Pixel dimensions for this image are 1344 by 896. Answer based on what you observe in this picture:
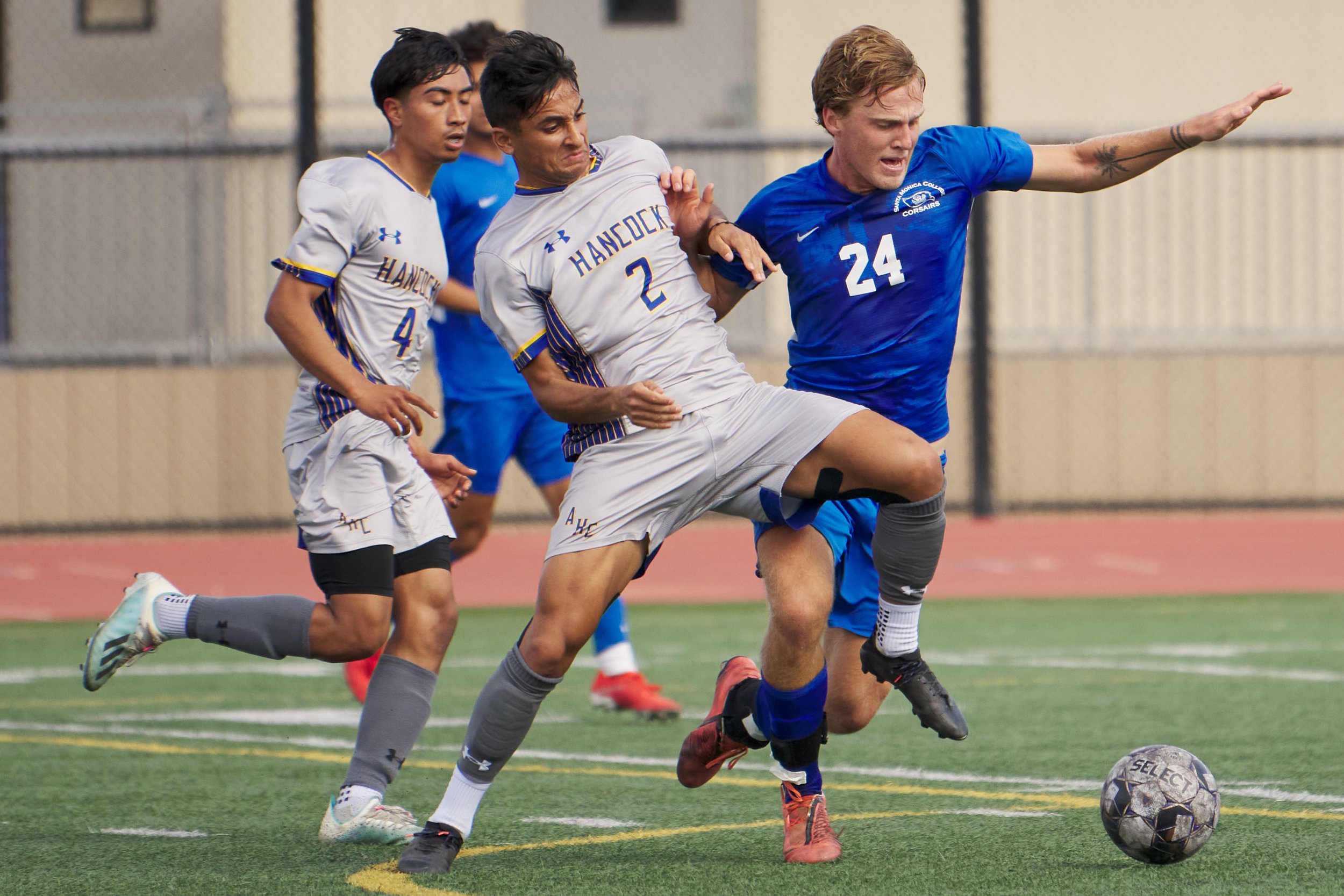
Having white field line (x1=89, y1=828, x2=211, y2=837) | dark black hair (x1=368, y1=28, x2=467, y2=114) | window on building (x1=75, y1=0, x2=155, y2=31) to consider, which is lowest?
white field line (x1=89, y1=828, x2=211, y2=837)

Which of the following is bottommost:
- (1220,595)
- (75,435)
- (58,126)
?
(1220,595)

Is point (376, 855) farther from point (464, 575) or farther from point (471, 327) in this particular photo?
point (464, 575)

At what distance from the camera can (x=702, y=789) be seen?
5449 mm

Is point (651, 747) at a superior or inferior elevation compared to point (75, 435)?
inferior

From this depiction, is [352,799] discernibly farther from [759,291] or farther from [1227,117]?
[759,291]

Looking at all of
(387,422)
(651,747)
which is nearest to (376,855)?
(387,422)

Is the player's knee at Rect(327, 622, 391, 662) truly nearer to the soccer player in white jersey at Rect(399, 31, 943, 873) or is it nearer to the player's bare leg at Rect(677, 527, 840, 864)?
the soccer player in white jersey at Rect(399, 31, 943, 873)

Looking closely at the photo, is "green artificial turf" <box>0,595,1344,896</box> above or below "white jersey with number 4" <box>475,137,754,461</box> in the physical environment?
below

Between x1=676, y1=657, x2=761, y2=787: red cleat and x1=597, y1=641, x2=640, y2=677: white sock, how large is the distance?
84.4 inches

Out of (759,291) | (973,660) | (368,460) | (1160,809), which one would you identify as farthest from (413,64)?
(759,291)

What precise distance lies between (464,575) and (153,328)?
3778 mm

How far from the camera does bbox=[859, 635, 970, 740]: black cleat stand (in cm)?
448

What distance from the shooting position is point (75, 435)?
45.6 ft

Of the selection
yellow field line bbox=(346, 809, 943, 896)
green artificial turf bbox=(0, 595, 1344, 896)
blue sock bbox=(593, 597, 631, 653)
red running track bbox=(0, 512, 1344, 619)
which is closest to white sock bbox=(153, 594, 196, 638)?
green artificial turf bbox=(0, 595, 1344, 896)
